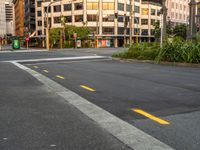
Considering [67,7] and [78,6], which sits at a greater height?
[67,7]

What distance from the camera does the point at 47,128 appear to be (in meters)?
4.96

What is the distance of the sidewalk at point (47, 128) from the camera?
13.8ft

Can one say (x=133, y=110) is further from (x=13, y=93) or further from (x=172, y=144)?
(x=13, y=93)

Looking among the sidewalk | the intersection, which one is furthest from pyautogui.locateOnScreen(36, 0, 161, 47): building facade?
the sidewalk

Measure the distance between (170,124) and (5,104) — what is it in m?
3.78

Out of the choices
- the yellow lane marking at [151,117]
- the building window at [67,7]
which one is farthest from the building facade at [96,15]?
the yellow lane marking at [151,117]

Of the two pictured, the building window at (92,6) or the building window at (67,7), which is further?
the building window at (67,7)

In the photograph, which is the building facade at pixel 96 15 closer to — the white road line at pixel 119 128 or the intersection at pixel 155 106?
the intersection at pixel 155 106


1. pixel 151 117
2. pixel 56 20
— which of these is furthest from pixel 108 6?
pixel 151 117

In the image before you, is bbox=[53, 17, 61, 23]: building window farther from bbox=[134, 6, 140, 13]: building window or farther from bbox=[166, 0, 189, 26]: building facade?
bbox=[166, 0, 189, 26]: building facade

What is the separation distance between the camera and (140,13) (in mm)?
→ 104875

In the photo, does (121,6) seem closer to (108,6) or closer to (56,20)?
(108,6)

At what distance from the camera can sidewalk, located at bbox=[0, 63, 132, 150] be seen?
165 inches

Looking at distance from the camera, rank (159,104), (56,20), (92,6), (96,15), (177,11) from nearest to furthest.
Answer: (159,104) → (96,15) → (92,6) → (56,20) → (177,11)
